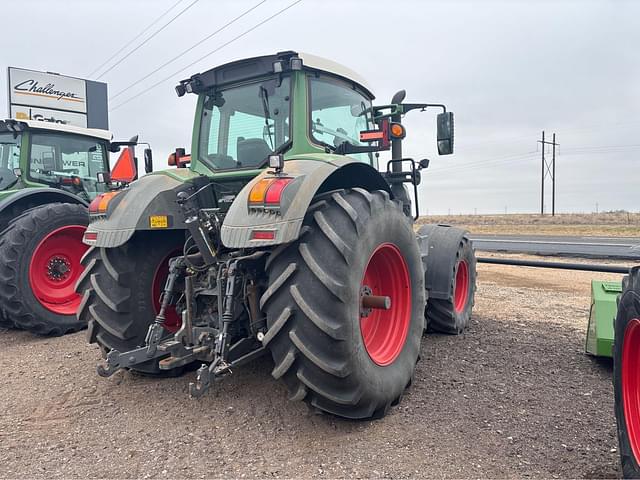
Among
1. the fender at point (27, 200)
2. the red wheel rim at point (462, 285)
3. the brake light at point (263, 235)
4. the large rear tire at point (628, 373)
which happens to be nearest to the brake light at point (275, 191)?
the brake light at point (263, 235)

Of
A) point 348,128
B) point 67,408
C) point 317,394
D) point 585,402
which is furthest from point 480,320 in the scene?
point 67,408

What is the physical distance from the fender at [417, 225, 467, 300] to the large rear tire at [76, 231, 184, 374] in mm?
2524

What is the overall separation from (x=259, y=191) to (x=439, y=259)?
2.82m

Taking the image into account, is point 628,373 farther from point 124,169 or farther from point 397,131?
point 124,169

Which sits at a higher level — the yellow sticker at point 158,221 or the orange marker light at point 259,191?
the orange marker light at point 259,191

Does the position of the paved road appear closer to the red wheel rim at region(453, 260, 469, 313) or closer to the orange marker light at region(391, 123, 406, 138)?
the red wheel rim at region(453, 260, 469, 313)

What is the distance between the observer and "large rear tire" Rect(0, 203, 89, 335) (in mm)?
5422

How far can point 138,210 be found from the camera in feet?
11.5

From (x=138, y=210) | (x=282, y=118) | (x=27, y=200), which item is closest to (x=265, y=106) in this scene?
(x=282, y=118)

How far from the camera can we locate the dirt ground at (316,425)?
2.63 metres

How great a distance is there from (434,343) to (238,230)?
8.87 ft

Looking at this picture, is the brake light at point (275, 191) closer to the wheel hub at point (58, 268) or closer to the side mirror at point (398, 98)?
the side mirror at point (398, 98)

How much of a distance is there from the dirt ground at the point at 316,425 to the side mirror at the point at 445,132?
6.02 feet

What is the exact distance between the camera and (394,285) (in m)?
3.71
